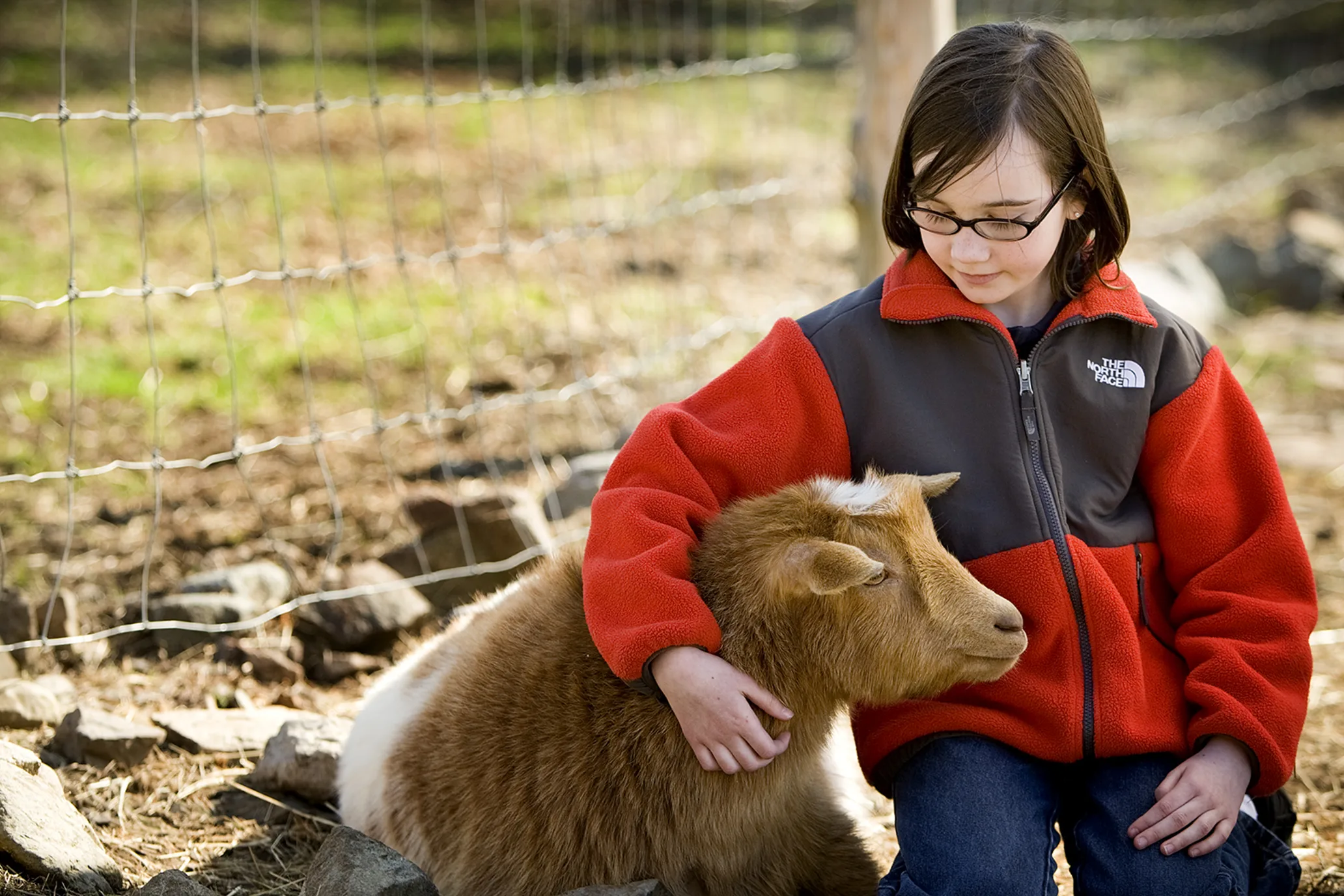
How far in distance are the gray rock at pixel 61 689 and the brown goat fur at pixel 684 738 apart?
1255 millimetres

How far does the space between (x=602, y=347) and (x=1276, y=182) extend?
5821 mm

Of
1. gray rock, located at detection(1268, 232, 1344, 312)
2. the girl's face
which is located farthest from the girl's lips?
gray rock, located at detection(1268, 232, 1344, 312)

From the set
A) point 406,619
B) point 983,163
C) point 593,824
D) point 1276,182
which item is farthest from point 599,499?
point 1276,182

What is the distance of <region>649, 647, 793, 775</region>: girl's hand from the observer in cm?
255

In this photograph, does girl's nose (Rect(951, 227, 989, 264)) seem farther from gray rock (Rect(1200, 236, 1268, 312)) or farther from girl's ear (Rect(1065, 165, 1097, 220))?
gray rock (Rect(1200, 236, 1268, 312))

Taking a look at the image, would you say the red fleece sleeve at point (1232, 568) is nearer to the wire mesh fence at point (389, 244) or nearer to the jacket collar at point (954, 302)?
the jacket collar at point (954, 302)

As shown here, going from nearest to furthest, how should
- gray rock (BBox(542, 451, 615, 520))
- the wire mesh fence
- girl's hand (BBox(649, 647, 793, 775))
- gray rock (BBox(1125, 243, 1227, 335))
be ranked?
girl's hand (BBox(649, 647, 793, 775)), the wire mesh fence, gray rock (BBox(542, 451, 615, 520)), gray rock (BBox(1125, 243, 1227, 335))

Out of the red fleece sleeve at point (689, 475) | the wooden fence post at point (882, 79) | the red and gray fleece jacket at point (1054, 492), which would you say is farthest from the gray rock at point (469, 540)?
the wooden fence post at point (882, 79)

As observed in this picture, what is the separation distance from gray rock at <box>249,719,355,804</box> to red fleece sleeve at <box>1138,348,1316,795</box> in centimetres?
210

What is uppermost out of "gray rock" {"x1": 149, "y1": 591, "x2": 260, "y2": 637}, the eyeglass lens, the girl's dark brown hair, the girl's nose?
the girl's dark brown hair

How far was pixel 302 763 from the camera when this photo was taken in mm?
3328

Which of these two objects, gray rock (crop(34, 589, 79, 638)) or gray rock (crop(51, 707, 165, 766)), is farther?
gray rock (crop(34, 589, 79, 638))

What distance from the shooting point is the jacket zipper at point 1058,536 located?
2.69 m

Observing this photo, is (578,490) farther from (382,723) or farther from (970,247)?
(970,247)
